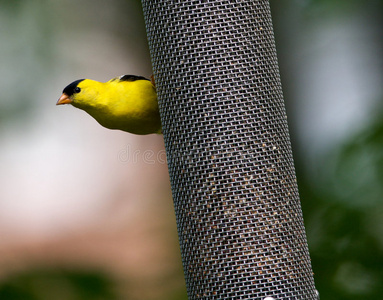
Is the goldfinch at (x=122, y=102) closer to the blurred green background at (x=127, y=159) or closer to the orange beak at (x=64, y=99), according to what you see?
the orange beak at (x=64, y=99)

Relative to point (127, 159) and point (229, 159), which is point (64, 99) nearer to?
point (229, 159)

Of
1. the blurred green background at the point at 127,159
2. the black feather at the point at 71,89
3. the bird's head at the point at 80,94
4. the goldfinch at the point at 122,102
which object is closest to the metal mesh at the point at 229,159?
the goldfinch at the point at 122,102

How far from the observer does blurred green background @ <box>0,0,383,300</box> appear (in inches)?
200

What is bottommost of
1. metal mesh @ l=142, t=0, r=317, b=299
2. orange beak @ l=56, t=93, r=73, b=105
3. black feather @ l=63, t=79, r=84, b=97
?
metal mesh @ l=142, t=0, r=317, b=299

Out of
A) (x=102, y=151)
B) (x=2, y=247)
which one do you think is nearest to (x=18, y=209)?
(x=2, y=247)

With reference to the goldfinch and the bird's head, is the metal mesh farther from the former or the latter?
the bird's head

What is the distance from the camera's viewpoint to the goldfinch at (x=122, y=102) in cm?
401

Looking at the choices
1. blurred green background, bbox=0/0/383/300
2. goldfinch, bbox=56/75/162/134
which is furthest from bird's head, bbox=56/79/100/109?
blurred green background, bbox=0/0/383/300

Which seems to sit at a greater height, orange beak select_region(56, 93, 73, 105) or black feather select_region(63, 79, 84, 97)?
black feather select_region(63, 79, 84, 97)

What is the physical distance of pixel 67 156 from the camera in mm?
7699

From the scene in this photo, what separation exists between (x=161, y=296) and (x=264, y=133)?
3210mm

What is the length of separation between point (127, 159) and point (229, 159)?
4758 millimetres

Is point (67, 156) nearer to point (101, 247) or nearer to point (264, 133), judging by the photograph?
point (101, 247)

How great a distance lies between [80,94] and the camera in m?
4.14
